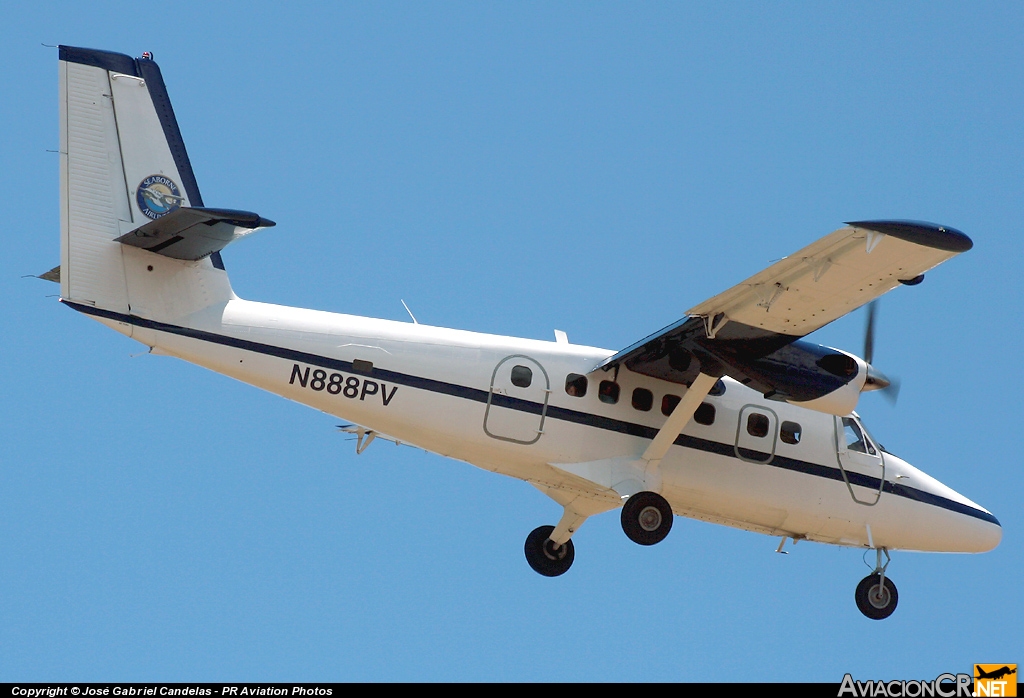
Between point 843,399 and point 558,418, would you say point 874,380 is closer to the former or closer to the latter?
point 843,399

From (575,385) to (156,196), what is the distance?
20.3 feet

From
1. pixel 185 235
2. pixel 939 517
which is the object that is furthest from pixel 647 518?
pixel 185 235

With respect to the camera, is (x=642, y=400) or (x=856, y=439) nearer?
(x=642, y=400)

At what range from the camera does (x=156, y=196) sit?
17750 millimetres

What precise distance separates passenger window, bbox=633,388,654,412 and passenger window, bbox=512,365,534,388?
153 centimetres

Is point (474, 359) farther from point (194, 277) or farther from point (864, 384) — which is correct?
point (864, 384)

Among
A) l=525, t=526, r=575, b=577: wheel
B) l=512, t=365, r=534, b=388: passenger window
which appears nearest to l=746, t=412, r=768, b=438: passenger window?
l=512, t=365, r=534, b=388: passenger window

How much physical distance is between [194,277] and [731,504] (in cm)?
808

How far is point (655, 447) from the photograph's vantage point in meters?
18.4

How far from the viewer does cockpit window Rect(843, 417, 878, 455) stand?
64.8ft

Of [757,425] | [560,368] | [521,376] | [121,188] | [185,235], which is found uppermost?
[121,188]

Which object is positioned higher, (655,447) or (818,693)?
(655,447)

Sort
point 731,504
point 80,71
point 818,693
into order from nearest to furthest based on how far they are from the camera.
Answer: point 818,693 < point 80,71 < point 731,504

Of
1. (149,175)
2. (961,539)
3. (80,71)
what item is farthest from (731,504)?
(80,71)
